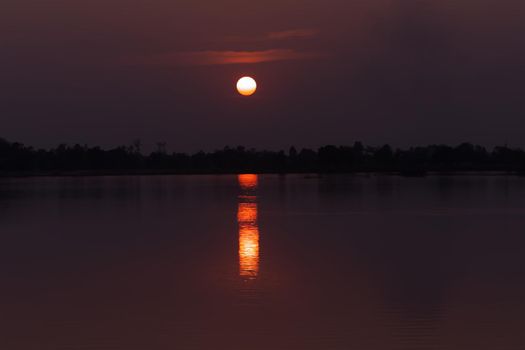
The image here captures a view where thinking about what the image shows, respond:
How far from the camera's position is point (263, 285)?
19.8 metres

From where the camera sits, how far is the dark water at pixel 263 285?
14.3m

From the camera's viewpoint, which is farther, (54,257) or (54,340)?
(54,257)

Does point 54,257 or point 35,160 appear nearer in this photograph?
point 54,257

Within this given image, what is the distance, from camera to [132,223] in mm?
40219

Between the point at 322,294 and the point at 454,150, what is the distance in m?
186

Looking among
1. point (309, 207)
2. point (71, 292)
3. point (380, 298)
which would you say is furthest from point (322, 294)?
point (309, 207)

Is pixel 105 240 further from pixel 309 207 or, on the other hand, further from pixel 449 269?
pixel 309 207

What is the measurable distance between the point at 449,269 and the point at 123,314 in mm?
11298

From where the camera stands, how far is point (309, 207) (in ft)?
175

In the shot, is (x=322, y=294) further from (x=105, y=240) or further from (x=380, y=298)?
(x=105, y=240)

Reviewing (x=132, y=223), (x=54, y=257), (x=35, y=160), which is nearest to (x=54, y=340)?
(x=54, y=257)

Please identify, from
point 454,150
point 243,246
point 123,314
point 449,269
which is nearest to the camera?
point 123,314

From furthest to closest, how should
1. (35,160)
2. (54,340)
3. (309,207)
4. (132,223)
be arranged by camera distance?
(35,160)
(309,207)
(132,223)
(54,340)

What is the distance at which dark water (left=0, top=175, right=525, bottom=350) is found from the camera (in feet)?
47.1
